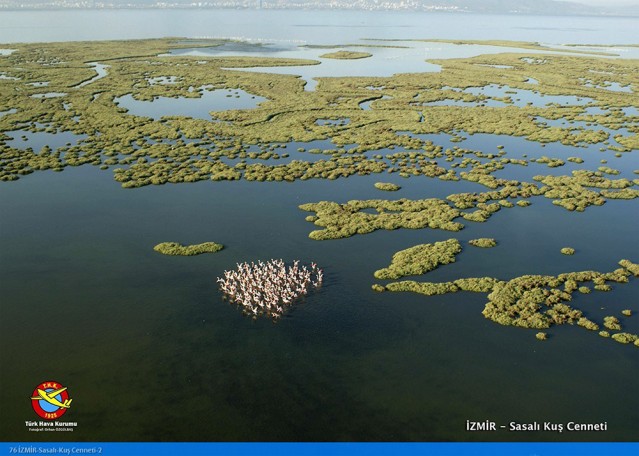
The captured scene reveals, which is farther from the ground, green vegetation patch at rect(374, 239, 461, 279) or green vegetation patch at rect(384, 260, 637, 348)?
green vegetation patch at rect(374, 239, 461, 279)

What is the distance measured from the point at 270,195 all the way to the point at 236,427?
37377 mm

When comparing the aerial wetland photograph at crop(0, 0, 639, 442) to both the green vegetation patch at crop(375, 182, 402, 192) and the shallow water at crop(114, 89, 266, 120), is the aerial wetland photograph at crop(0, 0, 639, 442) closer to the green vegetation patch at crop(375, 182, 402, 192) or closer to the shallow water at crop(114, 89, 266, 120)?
the green vegetation patch at crop(375, 182, 402, 192)

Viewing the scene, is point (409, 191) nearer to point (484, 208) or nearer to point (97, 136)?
point (484, 208)

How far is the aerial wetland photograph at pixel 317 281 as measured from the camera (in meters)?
29.5

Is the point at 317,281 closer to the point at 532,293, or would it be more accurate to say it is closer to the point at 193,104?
the point at 532,293

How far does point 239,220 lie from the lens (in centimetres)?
5422

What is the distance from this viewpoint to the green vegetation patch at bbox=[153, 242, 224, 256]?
46719mm

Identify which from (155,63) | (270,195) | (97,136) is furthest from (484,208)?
(155,63)

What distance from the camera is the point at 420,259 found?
45.6 meters

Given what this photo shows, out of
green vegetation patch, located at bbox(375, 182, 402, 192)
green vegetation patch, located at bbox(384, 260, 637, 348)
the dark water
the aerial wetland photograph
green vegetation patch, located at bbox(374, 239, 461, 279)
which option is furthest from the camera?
green vegetation patch, located at bbox(375, 182, 402, 192)

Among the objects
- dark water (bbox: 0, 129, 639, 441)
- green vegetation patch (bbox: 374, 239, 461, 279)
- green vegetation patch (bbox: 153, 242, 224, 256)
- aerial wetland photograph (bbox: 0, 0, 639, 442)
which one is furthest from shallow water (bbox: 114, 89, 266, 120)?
green vegetation patch (bbox: 374, 239, 461, 279)

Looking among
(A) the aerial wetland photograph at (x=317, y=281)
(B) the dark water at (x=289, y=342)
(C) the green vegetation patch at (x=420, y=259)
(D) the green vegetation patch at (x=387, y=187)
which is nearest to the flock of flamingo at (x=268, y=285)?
(A) the aerial wetland photograph at (x=317, y=281)

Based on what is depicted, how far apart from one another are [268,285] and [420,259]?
15799mm

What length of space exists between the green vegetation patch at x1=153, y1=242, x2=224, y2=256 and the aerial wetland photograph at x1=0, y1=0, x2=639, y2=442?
0.84ft
